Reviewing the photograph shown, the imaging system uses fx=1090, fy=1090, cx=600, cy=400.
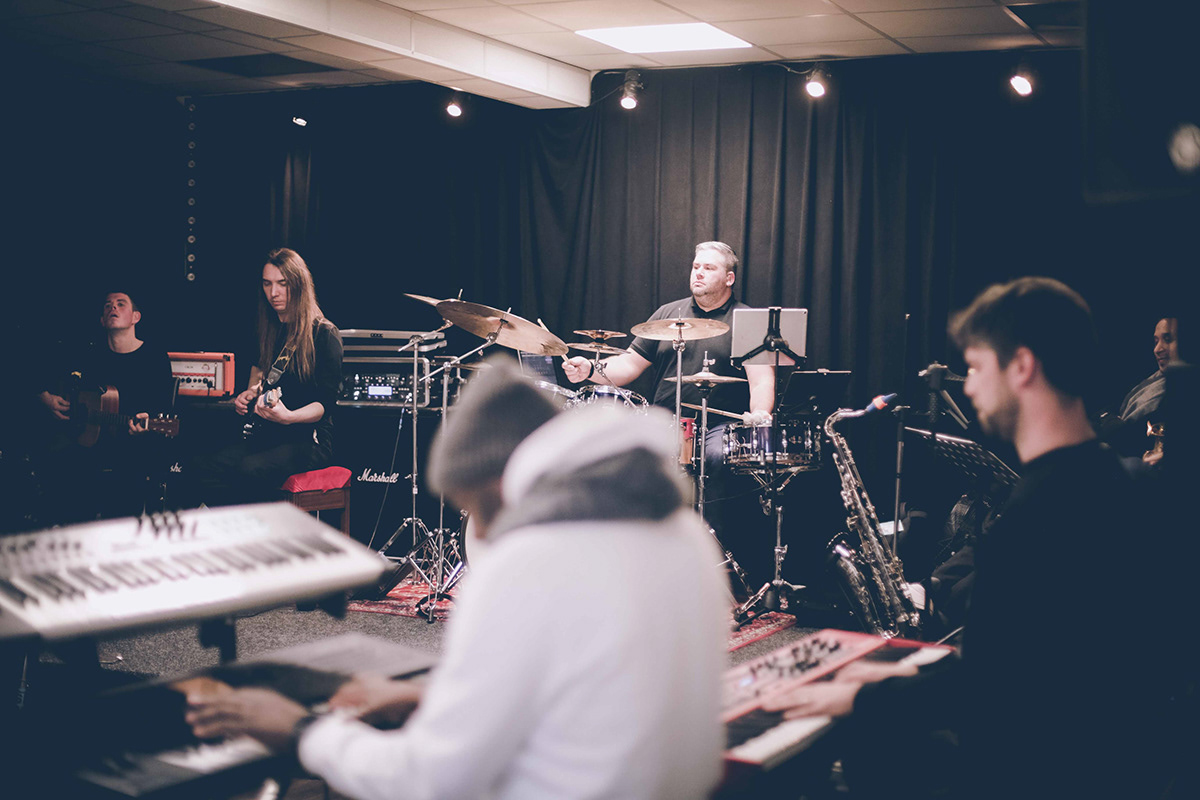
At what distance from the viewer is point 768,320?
5293mm

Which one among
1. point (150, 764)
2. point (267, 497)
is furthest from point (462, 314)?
point (150, 764)

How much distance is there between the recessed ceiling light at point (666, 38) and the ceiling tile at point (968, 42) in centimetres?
92

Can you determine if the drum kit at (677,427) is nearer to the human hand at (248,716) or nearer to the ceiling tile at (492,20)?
the ceiling tile at (492,20)

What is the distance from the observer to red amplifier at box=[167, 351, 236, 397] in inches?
260

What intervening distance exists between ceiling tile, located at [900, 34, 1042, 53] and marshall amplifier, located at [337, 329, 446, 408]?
3.10 metres

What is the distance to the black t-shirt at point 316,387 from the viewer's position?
18.0 ft

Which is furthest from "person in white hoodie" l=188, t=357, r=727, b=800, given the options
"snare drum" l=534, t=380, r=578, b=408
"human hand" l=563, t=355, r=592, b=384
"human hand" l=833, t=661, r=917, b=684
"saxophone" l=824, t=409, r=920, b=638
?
"human hand" l=563, t=355, r=592, b=384

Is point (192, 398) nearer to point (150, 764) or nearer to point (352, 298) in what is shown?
point (352, 298)

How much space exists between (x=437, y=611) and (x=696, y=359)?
195 cm

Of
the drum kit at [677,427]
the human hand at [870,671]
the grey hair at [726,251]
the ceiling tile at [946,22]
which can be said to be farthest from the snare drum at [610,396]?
the human hand at [870,671]

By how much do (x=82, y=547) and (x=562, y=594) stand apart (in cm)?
102

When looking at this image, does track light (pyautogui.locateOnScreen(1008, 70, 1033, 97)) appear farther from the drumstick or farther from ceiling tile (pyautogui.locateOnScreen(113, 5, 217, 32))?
ceiling tile (pyautogui.locateOnScreen(113, 5, 217, 32))

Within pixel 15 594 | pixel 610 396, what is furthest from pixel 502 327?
pixel 15 594

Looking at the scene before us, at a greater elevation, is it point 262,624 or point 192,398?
point 192,398
